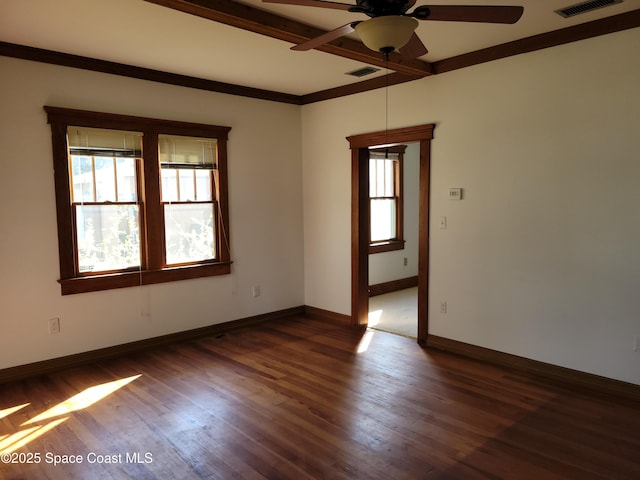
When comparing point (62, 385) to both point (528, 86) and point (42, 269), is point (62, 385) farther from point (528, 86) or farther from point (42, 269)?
point (528, 86)

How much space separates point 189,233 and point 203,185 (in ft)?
1.77

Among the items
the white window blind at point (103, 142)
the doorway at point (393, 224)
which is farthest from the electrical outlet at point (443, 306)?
the white window blind at point (103, 142)

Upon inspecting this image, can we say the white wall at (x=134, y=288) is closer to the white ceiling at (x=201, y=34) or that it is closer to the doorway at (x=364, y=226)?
the white ceiling at (x=201, y=34)

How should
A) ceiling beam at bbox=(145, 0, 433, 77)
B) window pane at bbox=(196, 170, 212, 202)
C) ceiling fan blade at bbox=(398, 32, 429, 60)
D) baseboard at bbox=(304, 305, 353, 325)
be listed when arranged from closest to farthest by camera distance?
ceiling fan blade at bbox=(398, 32, 429, 60) → ceiling beam at bbox=(145, 0, 433, 77) → window pane at bbox=(196, 170, 212, 202) → baseboard at bbox=(304, 305, 353, 325)

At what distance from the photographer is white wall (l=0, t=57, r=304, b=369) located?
3.73m

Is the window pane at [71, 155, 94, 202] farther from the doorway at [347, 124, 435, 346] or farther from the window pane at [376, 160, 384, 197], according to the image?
the window pane at [376, 160, 384, 197]

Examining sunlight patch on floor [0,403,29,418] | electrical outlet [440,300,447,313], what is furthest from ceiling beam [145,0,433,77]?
sunlight patch on floor [0,403,29,418]

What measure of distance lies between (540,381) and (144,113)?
167 inches

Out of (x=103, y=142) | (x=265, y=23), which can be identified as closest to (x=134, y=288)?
(x=103, y=142)

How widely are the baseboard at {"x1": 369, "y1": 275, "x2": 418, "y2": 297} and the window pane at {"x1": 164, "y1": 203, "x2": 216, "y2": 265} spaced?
8.98ft

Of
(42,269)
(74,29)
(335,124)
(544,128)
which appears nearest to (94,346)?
(42,269)

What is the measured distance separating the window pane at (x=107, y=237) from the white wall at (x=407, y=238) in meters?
3.71

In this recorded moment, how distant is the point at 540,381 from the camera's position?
3668 mm

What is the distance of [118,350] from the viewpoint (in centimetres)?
436
